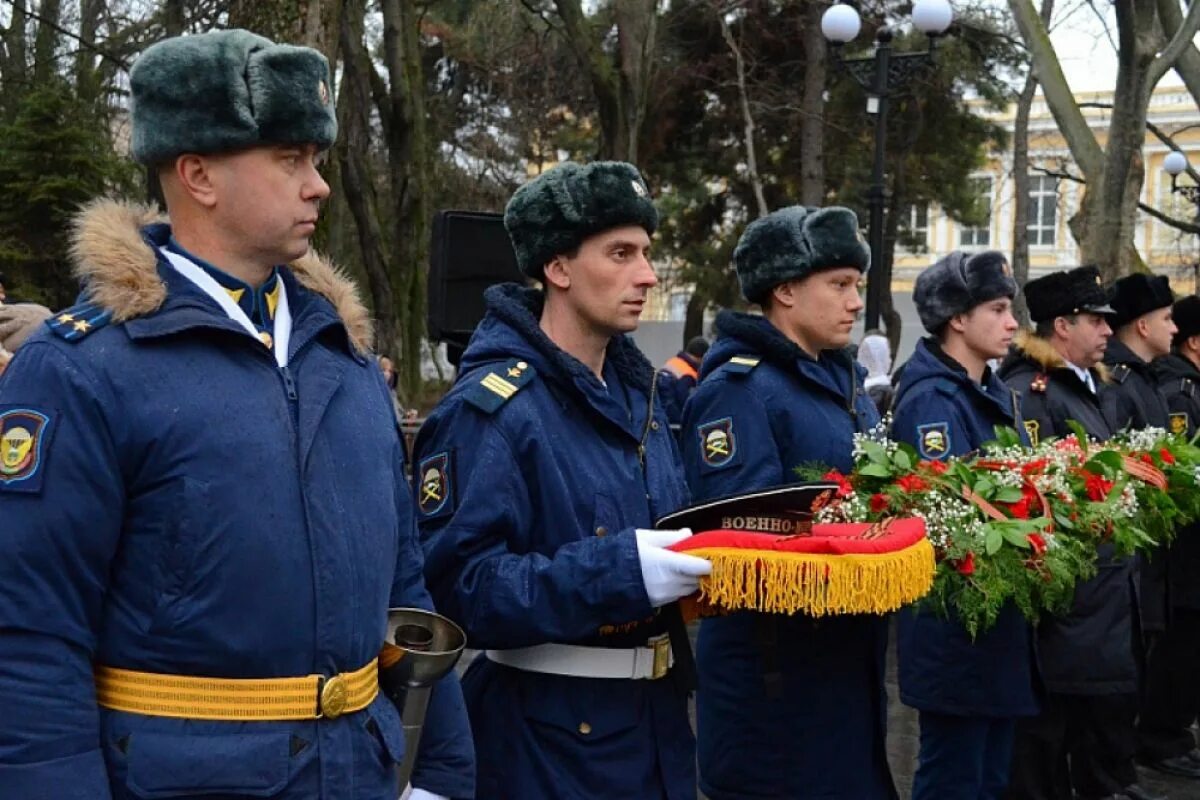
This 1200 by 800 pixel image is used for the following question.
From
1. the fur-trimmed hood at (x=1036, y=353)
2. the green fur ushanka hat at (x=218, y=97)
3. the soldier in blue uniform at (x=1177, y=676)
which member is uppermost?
the green fur ushanka hat at (x=218, y=97)

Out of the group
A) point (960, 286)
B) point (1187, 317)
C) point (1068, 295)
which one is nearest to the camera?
point (960, 286)

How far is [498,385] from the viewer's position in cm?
335

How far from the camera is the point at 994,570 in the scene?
389 cm

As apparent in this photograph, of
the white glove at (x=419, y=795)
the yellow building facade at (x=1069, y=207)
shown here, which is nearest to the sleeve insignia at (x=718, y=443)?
the white glove at (x=419, y=795)

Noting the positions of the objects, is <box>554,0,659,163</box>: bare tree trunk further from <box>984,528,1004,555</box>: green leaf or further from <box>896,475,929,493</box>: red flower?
<box>984,528,1004,555</box>: green leaf

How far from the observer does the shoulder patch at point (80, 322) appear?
2.32 meters

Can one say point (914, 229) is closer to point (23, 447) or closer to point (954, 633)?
point (954, 633)

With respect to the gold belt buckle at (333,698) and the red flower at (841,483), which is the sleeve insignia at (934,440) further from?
the gold belt buckle at (333,698)

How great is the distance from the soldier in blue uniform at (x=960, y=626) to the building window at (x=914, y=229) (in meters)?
24.7

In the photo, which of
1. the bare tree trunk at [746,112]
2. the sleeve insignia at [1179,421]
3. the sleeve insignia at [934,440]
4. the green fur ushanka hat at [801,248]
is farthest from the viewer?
the bare tree trunk at [746,112]

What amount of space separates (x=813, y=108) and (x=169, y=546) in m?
23.7

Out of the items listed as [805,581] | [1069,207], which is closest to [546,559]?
[805,581]

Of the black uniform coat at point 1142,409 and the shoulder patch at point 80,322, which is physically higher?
the shoulder patch at point 80,322

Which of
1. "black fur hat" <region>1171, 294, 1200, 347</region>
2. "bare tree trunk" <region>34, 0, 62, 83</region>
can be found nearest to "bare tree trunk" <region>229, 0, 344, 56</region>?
"black fur hat" <region>1171, 294, 1200, 347</region>
